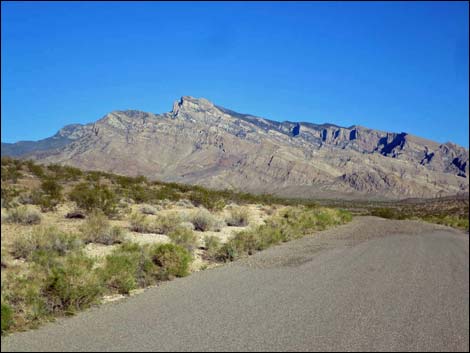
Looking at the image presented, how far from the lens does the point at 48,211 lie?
21.4 m

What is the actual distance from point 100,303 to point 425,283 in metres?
7.93

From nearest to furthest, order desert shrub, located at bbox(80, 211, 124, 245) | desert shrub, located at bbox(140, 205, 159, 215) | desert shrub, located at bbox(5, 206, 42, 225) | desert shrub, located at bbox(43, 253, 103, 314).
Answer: desert shrub, located at bbox(43, 253, 103, 314), desert shrub, located at bbox(80, 211, 124, 245), desert shrub, located at bbox(5, 206, 42, 225), desert shrub, located at bbox(140, 205, 159, 215)

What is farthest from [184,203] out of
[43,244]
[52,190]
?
[43,244]

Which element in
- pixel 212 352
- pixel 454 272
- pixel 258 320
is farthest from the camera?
pixel 454 272

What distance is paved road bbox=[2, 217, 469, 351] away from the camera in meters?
7.28

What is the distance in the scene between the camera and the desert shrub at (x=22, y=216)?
1635 cm

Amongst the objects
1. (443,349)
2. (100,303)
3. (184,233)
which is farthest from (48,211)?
(443,349)

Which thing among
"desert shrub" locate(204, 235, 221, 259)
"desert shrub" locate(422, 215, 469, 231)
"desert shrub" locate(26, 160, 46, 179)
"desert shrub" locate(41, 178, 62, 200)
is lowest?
"desert shrub" locate(204, 235, 221, 259)

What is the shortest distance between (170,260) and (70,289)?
410 cm

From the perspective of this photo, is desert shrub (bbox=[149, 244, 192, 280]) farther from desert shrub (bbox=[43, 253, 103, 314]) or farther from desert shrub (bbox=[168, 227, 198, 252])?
desert shrub (bbox=[168, 227, 198, 252])

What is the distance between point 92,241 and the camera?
52.3ft

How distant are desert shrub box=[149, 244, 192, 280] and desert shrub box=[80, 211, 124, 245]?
3.28m

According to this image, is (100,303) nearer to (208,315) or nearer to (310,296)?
(208,315)

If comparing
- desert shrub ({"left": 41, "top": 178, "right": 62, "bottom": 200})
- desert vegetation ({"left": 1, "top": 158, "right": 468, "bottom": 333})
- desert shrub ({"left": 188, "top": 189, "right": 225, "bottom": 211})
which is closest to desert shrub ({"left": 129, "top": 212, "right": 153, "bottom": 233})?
desert vegetation ({"left": 1, "top": 158, "right": 468, "bottom": 333})
